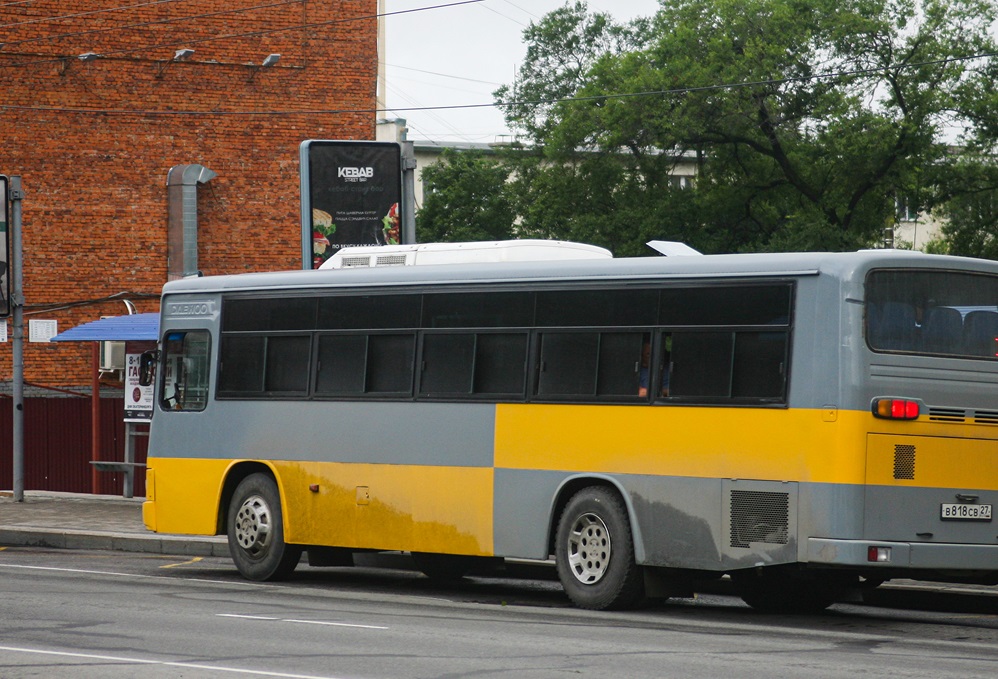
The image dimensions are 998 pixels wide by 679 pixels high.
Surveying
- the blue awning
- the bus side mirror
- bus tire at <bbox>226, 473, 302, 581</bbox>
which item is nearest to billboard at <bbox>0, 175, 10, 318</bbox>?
the blue awning

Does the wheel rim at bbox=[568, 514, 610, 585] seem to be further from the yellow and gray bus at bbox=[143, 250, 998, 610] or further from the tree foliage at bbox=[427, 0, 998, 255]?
the tree foliage at bbox=[427, 0, 998, 255]

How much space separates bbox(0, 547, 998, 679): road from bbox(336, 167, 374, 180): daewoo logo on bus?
10.3 metres

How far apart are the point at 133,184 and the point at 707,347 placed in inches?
857

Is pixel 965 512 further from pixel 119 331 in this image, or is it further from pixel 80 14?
pixel 80 14

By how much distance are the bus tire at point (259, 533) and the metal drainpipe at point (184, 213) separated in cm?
1643

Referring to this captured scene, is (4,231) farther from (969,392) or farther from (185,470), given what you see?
(969,392)

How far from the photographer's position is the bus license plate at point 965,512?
11.9 metres

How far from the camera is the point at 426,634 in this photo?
36.0 feet

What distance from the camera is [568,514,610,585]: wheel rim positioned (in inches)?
505

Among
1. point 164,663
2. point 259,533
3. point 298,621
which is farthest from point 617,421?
point 164,663

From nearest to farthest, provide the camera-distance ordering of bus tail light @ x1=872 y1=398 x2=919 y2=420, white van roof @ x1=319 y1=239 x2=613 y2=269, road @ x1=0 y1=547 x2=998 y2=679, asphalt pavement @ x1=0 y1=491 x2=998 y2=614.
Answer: road @ x1=0 y1=547 x2=998 y2=679
bus tail light @ x1=872 y1=398 x2=919 y2=420
asphalt pavement @ x1=0 y1=491 x2=998 y2=614
white van roof @ x1=319 y1=239 x2=613 y2=269

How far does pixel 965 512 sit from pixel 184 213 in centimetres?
2232

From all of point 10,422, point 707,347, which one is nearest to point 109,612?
point 707,347

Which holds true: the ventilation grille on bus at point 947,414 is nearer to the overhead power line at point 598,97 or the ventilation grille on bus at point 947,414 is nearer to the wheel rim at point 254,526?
the wheel rim at point 254,526
